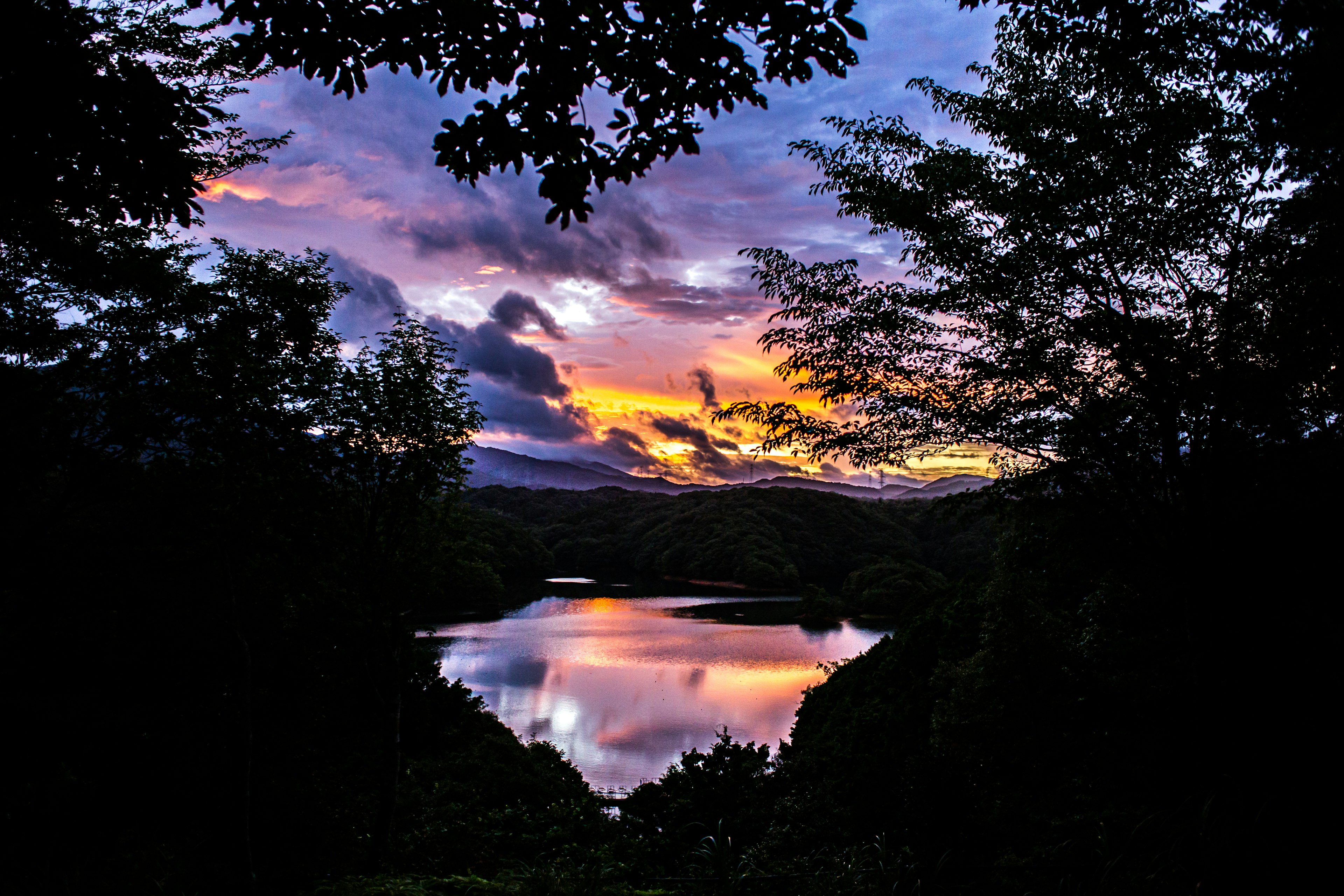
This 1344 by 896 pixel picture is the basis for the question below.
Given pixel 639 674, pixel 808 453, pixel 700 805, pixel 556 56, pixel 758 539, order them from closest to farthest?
pixel 556 56 < pixel 808 453 < pixel 700 805 < pixel 639 674 < pixel 758 539

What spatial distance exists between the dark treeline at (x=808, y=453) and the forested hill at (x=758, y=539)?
5276 cm

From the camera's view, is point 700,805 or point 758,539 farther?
point 758,539

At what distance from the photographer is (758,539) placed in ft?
271

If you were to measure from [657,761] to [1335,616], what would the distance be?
18335 mm

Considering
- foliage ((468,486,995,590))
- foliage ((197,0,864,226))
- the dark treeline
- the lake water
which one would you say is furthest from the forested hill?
foliage ((197,0,864,226))

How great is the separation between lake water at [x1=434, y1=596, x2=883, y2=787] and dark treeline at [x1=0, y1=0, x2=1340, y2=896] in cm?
1055

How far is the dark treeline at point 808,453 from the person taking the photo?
459 cm

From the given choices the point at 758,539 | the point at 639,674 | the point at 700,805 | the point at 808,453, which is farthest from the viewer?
the point at 758,539

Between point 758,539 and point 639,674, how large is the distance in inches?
2056

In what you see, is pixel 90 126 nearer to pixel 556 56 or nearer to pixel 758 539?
pixel 556 56

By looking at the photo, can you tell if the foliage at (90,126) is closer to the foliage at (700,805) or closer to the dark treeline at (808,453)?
the dark treeline at (808,453)

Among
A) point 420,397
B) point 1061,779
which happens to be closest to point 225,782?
point 420,397

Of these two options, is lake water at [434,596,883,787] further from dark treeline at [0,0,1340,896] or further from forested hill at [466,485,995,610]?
forested hill at [466,485,995,610]

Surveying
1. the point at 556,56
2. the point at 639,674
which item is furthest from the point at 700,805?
the point at 639,674
